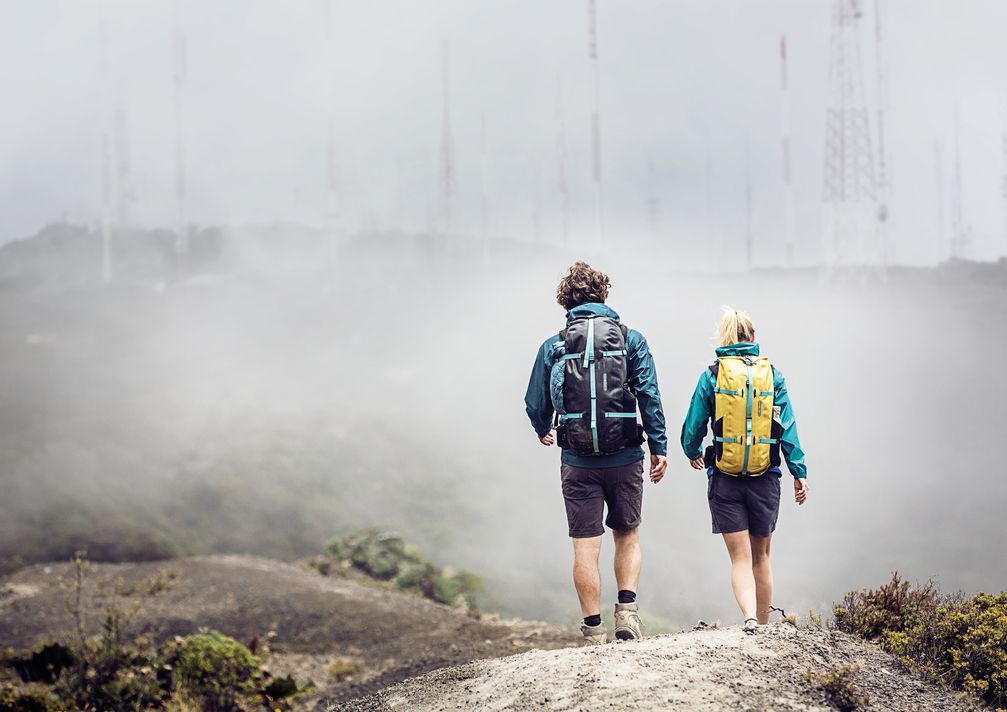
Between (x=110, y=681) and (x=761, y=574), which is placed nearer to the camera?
(x=761, y=574)

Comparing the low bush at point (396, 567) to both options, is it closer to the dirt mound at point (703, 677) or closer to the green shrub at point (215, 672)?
the green shrub at point (215, 672)

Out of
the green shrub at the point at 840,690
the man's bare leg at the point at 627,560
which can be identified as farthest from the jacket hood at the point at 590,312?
the green shrub at the point at 840,690

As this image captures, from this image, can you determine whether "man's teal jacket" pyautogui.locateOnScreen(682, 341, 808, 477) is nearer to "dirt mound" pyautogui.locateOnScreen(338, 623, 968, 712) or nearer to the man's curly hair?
the man's curly hair

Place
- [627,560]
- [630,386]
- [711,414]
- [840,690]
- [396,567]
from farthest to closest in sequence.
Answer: [396,567] < [627,560] < [630,386] < [711,414] < [840,690]

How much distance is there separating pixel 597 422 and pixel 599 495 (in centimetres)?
60

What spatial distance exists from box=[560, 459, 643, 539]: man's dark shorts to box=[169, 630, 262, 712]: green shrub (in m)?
5.57

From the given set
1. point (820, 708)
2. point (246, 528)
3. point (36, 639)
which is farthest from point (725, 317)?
point (246, 528)

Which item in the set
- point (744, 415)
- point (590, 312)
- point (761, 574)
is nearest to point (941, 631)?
point (761, 574)

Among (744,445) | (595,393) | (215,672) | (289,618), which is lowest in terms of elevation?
(289,618)

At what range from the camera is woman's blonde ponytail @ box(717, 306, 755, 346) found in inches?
249

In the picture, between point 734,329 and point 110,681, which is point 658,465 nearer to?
point 734,329

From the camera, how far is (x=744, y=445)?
614cm

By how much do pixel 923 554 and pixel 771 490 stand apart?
3341 cm

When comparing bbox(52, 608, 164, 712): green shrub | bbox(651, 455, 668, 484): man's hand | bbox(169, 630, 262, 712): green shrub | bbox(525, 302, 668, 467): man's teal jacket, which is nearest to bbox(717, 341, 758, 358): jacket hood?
bbox(525, 302, 668, 467): man's teal jacket
